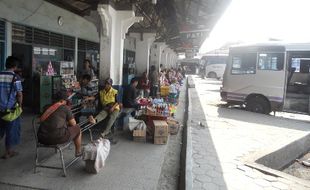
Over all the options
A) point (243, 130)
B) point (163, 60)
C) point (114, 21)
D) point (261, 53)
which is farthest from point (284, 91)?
point (163, 60)

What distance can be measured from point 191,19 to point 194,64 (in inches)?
1392

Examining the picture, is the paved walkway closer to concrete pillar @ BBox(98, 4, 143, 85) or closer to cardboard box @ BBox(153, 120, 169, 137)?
cardboard box @ BBox(153, 120, 169, 137)

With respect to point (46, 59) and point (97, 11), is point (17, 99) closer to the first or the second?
point (97, 11)

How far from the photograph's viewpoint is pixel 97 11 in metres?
6.97

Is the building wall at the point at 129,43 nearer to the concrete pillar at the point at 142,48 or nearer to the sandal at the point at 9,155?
the concrete pillar at the point at 142,48

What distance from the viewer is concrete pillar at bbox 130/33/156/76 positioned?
14.2 metres

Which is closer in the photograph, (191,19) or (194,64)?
(191,19)

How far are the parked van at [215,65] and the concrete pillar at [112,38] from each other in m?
27.7

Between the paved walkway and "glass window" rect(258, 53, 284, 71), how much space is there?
1810 mm

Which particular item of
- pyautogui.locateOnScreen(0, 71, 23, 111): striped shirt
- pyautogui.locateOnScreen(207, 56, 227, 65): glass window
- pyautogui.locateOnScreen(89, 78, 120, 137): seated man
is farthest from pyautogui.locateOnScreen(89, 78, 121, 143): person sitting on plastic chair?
pyautogui.locateOnScreen(207, 56, 227, 65): glass window

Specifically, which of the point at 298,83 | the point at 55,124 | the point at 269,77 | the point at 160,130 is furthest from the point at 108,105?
the point at 298,83

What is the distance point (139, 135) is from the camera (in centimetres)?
623

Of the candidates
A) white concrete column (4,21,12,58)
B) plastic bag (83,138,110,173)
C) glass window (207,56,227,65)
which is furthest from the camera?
glass window (207,56,227,65)

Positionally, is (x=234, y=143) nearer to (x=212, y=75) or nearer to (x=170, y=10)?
(x=170, y=10)
